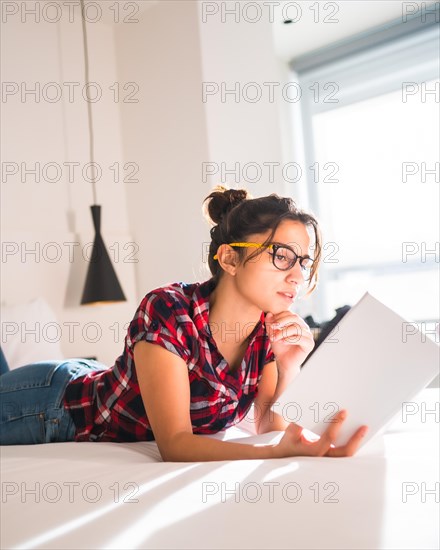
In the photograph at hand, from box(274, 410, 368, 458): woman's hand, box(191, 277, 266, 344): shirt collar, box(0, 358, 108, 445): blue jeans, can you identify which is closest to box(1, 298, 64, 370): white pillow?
box(0, 358, 108, 445): blue jeans

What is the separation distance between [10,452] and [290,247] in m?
0.90

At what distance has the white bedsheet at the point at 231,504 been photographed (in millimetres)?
794

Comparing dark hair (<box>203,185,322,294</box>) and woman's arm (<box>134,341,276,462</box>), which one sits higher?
dark hair (<box>203,185,322,294</box>)

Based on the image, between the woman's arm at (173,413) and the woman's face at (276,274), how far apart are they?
11.2 inches

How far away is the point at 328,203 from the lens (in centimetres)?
483

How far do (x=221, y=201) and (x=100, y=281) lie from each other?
179 centimetres

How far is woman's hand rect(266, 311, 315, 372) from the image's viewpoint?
1.67 m

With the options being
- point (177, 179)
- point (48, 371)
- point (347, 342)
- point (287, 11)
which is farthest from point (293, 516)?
point (287, 11)

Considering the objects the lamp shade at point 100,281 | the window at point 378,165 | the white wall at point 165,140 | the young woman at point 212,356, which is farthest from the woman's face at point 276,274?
the window at point 378,165

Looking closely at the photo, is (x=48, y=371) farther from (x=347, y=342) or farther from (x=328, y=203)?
(x=328, y=203)

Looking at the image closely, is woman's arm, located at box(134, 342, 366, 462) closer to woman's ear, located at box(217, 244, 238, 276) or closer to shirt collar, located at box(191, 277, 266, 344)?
shirt collar, located at box(191, 277, 266, 344)

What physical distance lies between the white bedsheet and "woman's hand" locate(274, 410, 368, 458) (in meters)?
0.04

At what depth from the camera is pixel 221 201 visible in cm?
188

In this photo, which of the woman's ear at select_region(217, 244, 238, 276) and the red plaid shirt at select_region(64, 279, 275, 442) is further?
the woman's ear at select_region(217, 244, 238, 276)
